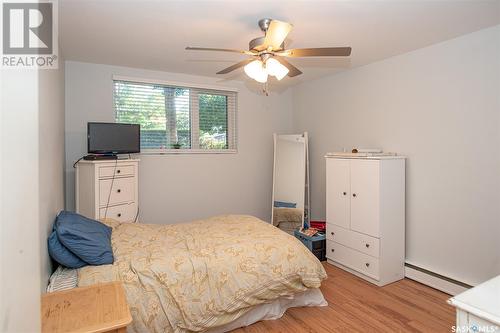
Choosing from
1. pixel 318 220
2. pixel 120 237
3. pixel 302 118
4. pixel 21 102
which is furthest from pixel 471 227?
pixel 21 102

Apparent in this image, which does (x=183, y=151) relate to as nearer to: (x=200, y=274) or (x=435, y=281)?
(x=200, y=274)

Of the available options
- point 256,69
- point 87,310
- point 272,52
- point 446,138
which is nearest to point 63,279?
point 87,310

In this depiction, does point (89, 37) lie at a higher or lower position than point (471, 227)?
higher

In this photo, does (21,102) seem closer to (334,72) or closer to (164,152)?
(164,152)

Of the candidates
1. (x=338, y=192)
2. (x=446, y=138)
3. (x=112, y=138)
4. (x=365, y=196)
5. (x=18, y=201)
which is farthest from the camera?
(x=338, y=192)

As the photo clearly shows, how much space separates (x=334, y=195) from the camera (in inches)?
133

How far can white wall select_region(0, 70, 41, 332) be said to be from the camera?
659mm

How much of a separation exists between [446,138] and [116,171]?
10.5 feet

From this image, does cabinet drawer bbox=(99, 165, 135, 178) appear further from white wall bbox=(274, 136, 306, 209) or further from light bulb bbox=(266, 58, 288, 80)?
white wall bbox=(274, 136, 306, 209)

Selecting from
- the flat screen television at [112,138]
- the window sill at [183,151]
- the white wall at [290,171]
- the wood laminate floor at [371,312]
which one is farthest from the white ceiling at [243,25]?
the wood laminate floor at [371,312]

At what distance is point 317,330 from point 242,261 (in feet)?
2.49

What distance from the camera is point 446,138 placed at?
2.70 meters

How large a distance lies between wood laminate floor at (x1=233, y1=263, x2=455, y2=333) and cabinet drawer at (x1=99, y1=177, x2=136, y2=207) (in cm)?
175

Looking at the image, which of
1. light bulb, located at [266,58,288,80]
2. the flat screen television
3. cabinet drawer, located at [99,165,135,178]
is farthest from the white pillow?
light bulb, located at [266,58,288,80]
